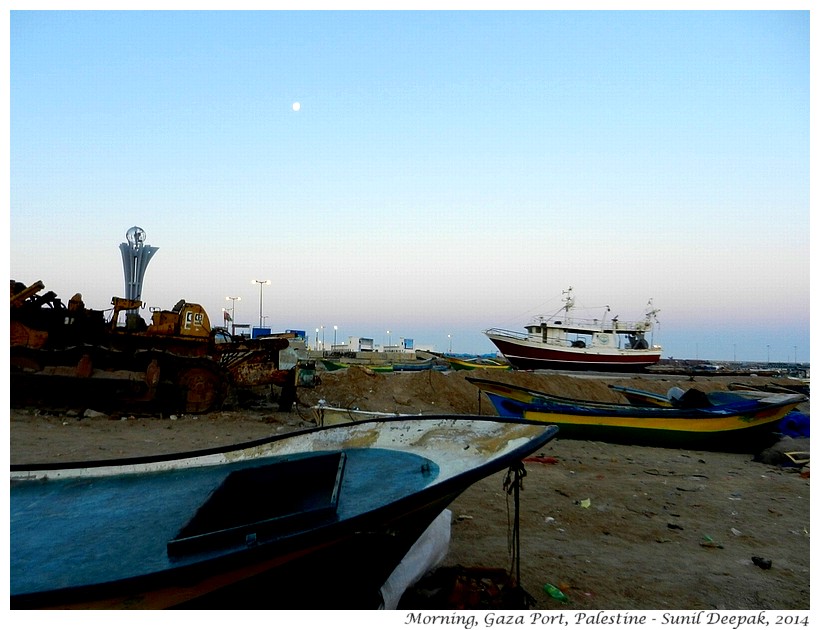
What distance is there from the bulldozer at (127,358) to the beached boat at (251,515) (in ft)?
28.6

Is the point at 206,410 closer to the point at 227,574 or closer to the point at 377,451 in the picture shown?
the point at 377,451

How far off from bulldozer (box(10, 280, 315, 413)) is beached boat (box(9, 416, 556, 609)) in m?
8.72

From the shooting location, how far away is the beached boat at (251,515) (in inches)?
92.2

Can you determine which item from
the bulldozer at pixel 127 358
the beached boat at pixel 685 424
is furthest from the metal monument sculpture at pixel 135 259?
the beached boat at pixel 685 424

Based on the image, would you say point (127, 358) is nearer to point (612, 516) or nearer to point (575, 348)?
point (612, 516)

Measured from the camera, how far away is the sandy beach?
3838mm

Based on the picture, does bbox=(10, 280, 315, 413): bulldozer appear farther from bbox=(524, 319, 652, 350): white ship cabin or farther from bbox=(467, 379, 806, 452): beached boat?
bbox=(524, 319, 652, 350): white ship cabin

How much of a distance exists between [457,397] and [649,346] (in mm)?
27276

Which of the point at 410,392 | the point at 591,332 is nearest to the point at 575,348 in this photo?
the point at 591,332

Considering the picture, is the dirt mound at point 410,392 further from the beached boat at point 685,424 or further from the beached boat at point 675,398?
the beached boat at point 685,424

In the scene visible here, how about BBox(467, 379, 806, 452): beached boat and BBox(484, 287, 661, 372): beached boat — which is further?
BBox(484, 287, 661, 372): beached boat

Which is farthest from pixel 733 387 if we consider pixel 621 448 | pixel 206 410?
pixel 206 410

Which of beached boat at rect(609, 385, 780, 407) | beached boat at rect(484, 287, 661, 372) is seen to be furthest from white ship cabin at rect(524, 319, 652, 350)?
beached boat at rect(609, 385, 780, 407)

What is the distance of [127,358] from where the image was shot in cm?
1235
